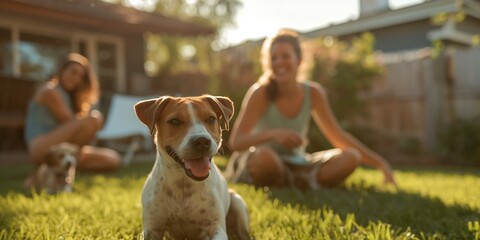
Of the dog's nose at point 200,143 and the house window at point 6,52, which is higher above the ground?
the house window at point 6,52

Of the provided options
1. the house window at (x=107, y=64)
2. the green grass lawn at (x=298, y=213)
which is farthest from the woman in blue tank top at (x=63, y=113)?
the house window at (x=107, y=64)

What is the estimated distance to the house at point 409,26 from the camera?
1437 centimetres

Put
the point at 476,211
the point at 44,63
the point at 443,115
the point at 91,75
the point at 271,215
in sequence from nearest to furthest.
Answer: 1. the point at 271,215
2. the point at 476,211
3. the point at 91,75
4. the point at 443,115
5. the point at 44,63

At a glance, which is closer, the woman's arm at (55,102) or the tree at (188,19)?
the woman's arm at (55,102)

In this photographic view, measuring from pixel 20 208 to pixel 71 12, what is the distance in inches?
260

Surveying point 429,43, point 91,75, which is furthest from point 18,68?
point 429,43

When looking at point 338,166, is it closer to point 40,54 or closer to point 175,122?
point 175,122

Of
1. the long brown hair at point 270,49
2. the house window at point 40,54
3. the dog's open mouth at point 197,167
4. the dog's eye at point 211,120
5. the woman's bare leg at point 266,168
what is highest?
the house window at point 40,54

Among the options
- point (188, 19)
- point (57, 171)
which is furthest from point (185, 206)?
point (188, 19)

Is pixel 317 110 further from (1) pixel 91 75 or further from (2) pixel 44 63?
(2) pixel 44 63

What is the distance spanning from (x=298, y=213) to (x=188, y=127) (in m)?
1.21

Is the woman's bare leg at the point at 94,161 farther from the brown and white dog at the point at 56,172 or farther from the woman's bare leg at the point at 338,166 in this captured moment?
the woman's bare leg at the point at 338,166

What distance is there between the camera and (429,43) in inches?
664

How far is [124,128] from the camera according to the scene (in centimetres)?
780
